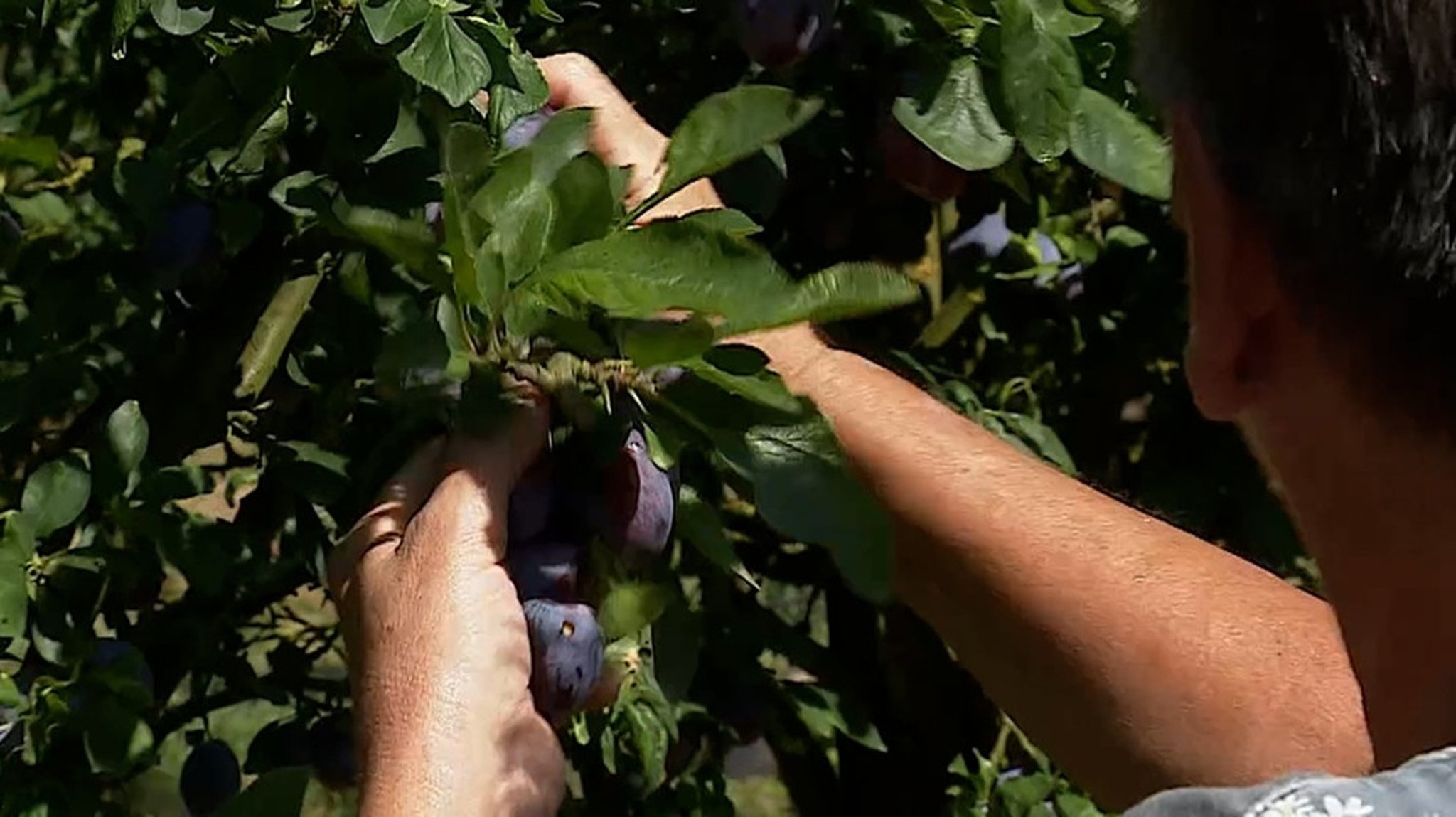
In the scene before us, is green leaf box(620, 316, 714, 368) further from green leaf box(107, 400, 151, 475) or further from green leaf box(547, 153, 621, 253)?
green leaf box(107, 400, 151, 475)

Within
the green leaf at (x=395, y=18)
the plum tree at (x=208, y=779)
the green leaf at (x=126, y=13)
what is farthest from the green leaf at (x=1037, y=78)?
the plum tree at (x=208, y=779)

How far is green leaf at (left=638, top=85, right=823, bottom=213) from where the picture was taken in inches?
39.6

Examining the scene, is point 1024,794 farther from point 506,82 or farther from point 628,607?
point 506,82

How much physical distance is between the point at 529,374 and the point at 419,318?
54 mm

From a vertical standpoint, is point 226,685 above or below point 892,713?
above

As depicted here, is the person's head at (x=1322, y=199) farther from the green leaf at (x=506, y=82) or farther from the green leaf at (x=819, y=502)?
the green leaf at (x=506, y=82)

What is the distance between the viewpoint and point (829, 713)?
1709 mm

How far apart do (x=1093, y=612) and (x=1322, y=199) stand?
0.55m

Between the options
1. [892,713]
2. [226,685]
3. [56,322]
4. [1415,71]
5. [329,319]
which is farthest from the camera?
[892,713]

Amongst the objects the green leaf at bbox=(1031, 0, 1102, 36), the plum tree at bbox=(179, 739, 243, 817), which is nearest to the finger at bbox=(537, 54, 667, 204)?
the green leaf at bbox=(1031, 0, 1102, 36)

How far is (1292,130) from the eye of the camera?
0.82 m

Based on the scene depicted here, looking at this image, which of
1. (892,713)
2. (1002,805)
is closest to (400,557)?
(1002,805)

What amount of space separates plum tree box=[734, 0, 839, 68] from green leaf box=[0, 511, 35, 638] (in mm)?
457

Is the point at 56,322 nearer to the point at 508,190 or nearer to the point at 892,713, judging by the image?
the point at 508,190
